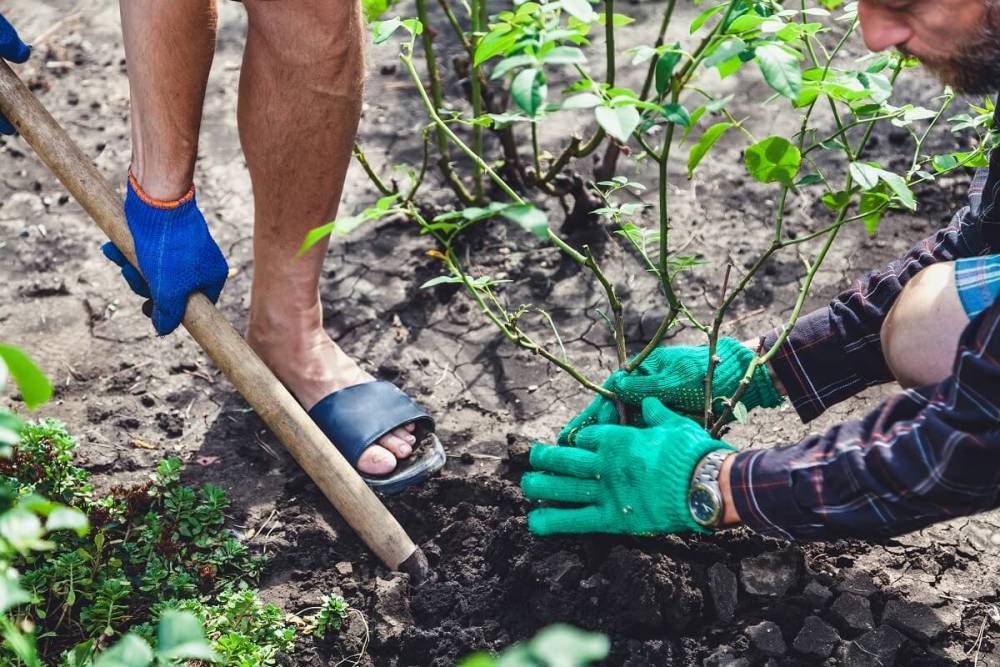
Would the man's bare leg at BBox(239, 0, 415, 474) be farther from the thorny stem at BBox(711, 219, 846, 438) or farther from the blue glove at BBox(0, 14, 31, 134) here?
the thorny stem at BBox(711, 219, 846, 438)

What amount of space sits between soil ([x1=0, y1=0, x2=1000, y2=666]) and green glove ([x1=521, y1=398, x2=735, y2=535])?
0.24 feet

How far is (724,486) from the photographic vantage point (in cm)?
A: 181

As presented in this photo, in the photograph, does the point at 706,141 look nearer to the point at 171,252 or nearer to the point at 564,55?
the point at 564,55

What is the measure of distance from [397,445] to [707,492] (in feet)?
2.83

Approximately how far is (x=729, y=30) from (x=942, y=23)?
1.42 feet

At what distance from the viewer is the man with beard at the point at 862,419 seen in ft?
5.15

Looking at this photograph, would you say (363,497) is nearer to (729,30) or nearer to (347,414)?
(347,414)

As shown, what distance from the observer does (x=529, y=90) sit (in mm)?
1373

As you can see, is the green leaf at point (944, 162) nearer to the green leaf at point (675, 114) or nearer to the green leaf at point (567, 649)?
the green leaf at point (675, 114)

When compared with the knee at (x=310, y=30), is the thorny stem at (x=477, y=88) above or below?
below

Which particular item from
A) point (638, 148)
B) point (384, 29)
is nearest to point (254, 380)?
point (384, 29)

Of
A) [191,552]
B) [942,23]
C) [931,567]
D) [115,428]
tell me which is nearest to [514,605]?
[191,552]

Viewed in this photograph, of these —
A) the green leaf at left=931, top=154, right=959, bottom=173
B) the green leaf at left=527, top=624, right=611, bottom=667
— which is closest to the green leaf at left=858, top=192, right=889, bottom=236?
the green leaf at left=931, top=154, right=959, bottom=173

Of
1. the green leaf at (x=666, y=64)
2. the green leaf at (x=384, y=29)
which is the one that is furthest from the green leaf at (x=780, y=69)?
the green leaf at (x=384, y=29)
